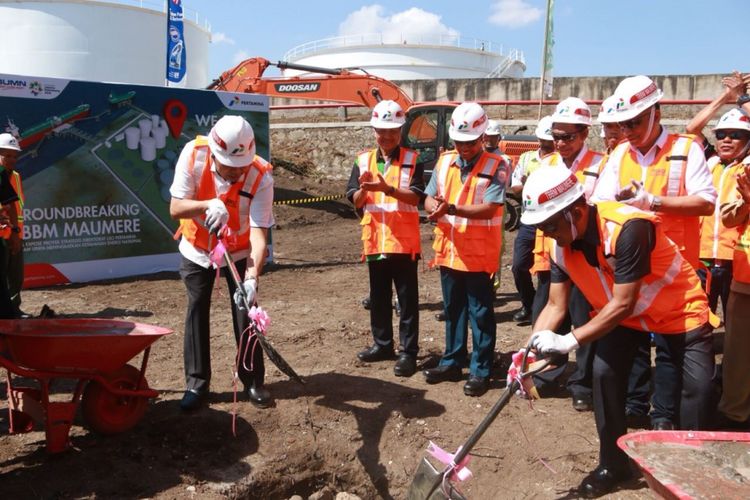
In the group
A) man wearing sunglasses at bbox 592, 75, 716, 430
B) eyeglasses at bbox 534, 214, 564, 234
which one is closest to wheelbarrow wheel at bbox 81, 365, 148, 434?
eyeglasses at bbox 534, 214, 564, 234

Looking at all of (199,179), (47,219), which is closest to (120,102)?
(47,219)

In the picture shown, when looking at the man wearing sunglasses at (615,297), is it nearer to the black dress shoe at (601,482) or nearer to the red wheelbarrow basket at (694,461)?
the black dress shoe at (601,482)

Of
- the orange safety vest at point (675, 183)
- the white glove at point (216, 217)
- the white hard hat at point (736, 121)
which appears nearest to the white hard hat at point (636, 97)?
the orange safety vest at point (675, 183)

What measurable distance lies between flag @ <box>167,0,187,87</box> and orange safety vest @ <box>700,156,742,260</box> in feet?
51.8

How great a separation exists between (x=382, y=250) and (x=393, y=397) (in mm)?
1113

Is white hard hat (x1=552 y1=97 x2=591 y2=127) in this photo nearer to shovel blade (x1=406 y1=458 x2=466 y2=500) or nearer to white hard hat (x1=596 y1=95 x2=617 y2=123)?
white hard hat (x1=596 y1=95 x2=617 y2=123)

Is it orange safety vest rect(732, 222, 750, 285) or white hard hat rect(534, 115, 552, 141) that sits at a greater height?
white hard hat rect(534, 115, 552, 141)

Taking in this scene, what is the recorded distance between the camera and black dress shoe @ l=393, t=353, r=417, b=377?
16.3ft

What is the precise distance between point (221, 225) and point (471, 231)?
1.79 m

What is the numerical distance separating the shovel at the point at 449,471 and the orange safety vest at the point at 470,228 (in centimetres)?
145

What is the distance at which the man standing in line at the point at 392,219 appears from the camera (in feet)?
15.9

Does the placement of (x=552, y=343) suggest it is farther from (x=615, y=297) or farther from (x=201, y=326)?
(x=201, y=326)

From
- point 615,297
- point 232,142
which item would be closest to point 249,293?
point 232,142

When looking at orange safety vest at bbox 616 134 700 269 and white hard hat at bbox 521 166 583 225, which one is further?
orange safety vest at bbox 616 134 700 269
